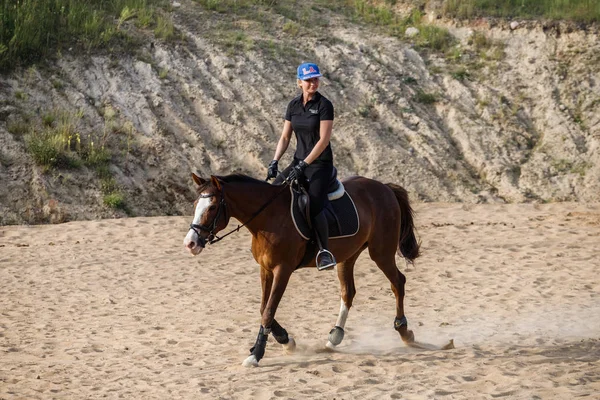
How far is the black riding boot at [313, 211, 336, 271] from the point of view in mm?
9156

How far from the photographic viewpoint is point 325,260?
9148 mm

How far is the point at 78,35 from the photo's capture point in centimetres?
1955

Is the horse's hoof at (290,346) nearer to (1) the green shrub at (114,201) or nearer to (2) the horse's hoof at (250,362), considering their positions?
(2) the horse's hoof at (250,362)

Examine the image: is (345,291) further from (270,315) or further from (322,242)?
(270,315)

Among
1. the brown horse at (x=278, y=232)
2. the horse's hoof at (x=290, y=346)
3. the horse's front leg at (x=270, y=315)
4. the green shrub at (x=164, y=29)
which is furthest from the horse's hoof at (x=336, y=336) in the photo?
the green shrub at (x=164, y=29)

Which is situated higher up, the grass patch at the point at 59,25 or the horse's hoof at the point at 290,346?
the grass patch at the point at 59,25

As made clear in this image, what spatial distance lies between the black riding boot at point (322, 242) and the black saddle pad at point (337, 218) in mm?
94

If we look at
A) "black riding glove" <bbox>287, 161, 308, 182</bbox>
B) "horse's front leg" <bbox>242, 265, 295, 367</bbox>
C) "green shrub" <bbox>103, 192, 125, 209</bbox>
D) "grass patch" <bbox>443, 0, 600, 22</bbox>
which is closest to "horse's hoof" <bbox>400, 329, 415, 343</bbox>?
"horse's front leg" <bbox>242, 265, 295, 367</bbox>

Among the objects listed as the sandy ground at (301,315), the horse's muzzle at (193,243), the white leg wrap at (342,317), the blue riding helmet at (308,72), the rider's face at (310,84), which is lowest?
the sandy ground at (301,315)

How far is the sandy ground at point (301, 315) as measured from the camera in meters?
8.26

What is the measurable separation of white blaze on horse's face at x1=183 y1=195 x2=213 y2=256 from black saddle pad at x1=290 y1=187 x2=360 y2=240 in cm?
101

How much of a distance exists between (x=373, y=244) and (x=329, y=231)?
869mm

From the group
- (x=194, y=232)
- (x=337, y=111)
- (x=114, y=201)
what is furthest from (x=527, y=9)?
(x=194, y=232)

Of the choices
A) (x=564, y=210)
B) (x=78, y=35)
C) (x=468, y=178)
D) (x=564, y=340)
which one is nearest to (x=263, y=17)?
(x=78, y=35)
